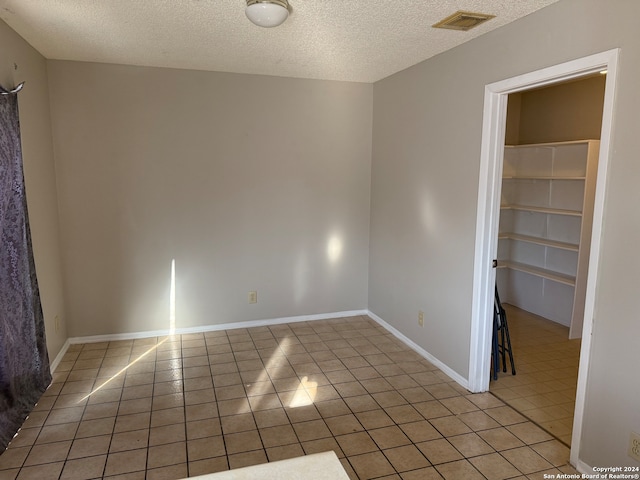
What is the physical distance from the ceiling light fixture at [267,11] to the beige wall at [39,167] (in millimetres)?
1496

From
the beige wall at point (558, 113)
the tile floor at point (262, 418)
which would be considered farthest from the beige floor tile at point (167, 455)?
the beige wall at point (558, 113)

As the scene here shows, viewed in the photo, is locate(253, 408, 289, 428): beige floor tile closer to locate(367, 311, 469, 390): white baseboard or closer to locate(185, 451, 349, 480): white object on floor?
locate(367, 311, 469, 390): white baseboard

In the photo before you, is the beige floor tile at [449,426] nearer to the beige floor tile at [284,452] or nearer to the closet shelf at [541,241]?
the beige floor tile at [284,452]

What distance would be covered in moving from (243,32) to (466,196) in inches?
69.8

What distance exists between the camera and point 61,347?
3562 millimetres

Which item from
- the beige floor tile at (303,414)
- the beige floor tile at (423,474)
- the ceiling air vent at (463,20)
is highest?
the ceiling air vent at (463,20)

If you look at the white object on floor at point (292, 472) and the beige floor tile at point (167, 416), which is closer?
the white object on floor at point (292, 472)

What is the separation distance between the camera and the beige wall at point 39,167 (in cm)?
280

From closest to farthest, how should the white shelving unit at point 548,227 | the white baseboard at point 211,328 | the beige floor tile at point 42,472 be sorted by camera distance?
1. the beige floor tile at point 42,472
2. the white baseboard at point 211,328
3. the white shelving unit at point 548,227

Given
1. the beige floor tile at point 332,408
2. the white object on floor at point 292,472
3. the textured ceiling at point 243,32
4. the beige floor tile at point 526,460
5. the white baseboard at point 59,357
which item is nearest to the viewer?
the white object on floor at point 292,472

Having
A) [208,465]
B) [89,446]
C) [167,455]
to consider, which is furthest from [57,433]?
[208,465]

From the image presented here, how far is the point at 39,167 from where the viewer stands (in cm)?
321

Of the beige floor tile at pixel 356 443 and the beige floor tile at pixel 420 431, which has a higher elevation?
the beige floor tile at pixel 356 443

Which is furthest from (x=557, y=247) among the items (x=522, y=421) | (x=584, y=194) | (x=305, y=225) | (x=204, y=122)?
(x=204, y=122)
